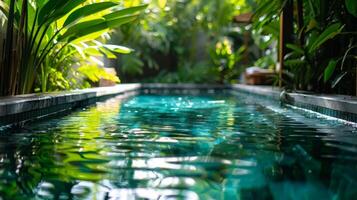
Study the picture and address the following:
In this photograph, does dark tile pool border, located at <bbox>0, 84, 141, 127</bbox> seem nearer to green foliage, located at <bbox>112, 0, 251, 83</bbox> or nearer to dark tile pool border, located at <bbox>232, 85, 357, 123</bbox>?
dark tile pool border, located at <bbox>232, 85, 357, 123</bbox>

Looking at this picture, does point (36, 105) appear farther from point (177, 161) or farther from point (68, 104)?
point (177, 161)

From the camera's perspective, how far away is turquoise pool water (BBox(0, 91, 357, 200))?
5.58ft

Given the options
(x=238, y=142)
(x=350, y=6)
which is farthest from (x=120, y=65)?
(x=238, y=142)

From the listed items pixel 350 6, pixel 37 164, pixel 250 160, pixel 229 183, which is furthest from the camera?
pixel 350 6

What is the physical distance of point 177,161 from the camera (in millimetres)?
2246

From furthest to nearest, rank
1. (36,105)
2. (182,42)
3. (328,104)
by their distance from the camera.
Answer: (182,42) < (328,104) < (36,105)

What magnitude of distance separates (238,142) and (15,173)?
136cm

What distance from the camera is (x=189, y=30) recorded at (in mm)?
16250

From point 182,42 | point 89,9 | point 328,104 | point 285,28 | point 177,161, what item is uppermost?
point 182,42

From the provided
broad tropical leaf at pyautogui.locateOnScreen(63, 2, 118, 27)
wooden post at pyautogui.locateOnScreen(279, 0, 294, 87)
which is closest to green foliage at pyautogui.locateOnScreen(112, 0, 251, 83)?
wooden post at pyautogui.locateOnScreen(279, 0, 294, 87)

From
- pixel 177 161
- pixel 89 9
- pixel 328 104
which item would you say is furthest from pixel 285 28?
pixel 177 161

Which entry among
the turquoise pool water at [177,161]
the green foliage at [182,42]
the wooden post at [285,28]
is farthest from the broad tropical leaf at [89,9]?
the green foliage at [182,42]

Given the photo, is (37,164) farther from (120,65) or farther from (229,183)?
(120,65)

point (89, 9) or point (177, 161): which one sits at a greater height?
point (89, 9)
